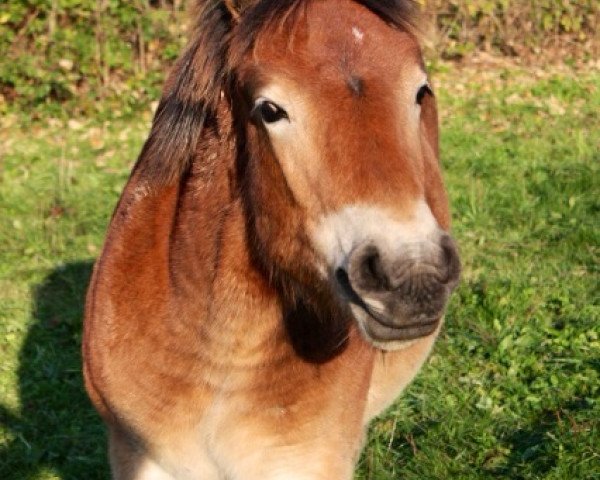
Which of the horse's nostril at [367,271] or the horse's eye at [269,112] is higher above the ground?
the horse's eye at [269,112]

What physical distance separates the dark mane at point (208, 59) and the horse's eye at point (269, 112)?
185 mm

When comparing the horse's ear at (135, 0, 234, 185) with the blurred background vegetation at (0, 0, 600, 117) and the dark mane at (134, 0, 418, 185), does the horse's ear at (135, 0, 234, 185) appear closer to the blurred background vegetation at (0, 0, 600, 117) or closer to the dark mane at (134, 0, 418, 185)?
the dark mane at (134, 0, 418, 185)

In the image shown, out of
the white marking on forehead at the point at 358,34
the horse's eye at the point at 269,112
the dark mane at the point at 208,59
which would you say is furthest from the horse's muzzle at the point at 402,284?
the dark mane at the point at 208,59

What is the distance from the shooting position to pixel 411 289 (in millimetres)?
2416

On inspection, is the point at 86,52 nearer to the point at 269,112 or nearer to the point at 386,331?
the point at 269,112

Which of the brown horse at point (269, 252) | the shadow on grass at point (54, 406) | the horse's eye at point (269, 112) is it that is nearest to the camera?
the brown horse at point (269, 252)

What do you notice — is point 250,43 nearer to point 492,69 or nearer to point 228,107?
point 228,107

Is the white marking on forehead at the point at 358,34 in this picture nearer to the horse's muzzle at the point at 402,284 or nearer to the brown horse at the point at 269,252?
the brown horse at the point at 269,252

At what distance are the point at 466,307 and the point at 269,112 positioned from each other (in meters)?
2.89

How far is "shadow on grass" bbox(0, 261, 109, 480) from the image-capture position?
450cm

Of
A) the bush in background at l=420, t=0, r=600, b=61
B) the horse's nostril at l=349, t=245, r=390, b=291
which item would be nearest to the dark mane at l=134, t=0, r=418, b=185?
the horse's nostril at l=349, t=245, r=390, b=291

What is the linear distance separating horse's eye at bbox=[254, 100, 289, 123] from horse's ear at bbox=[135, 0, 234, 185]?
25 cm

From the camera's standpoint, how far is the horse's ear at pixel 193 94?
2.98 m

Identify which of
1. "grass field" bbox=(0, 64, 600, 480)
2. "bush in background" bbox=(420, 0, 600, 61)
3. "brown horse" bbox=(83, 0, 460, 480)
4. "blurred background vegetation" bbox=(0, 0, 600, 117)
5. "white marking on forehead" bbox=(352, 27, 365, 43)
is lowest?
"bush in background" bbox=(420, 0, 600, 61)
